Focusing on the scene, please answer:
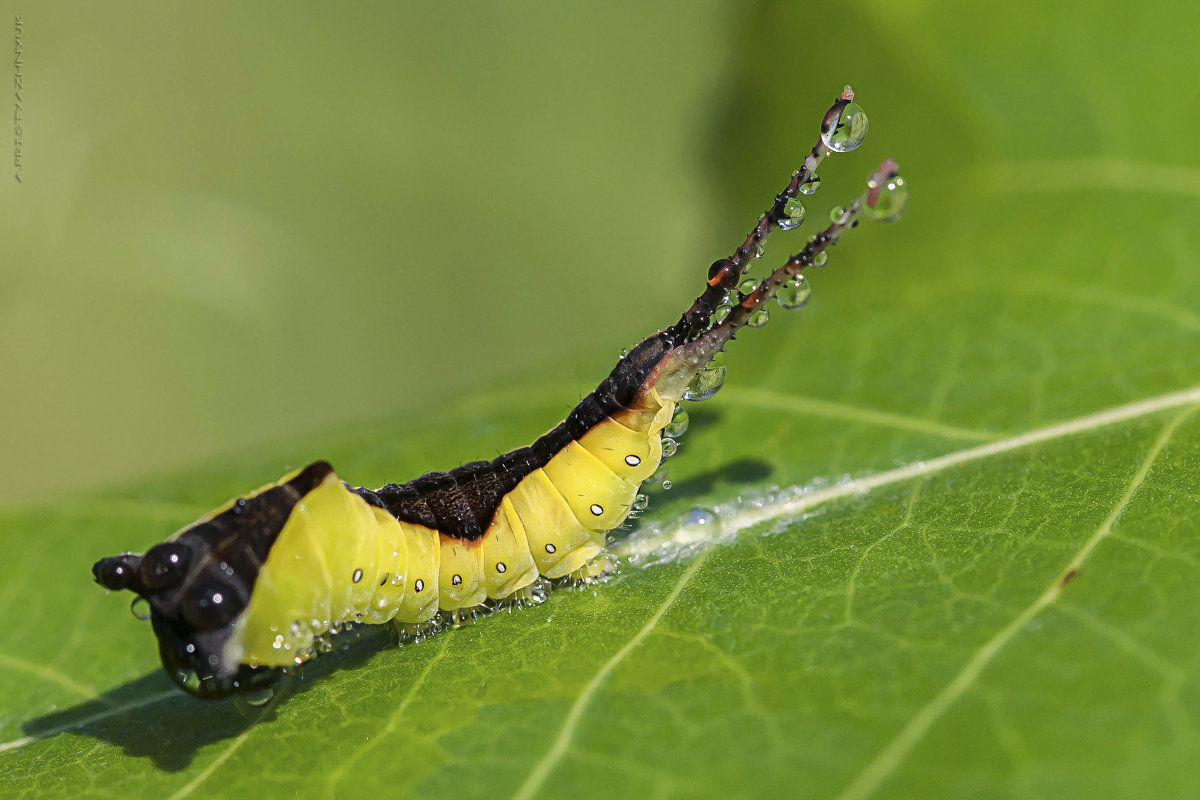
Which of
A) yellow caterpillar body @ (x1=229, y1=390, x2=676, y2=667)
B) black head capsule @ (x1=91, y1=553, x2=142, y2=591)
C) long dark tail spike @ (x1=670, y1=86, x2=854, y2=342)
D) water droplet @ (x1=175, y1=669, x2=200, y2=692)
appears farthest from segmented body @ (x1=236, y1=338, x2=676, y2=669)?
black head capsule @ (x1=91, y1=553, x2=142, y2=591)

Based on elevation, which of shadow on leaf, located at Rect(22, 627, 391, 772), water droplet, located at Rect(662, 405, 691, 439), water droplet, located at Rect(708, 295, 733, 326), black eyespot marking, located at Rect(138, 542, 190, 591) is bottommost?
shadow on leaf, located at Rect(22, 627, 391, 772)

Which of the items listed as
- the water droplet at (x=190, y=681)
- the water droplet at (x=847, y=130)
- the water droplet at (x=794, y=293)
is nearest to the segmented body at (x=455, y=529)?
the water droplet at (x=190, y=681)

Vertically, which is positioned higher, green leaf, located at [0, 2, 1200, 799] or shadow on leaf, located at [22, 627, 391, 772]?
green leaf, located at [0, 2, 1200, 799]

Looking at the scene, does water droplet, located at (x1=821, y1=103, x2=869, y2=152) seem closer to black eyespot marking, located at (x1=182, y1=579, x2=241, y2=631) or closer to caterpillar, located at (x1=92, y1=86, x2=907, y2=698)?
caterpillar, located at (x1=92, y1=86, x2=907, y2=698)

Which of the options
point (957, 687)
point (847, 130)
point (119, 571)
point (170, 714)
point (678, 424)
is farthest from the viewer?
point (678, 424)

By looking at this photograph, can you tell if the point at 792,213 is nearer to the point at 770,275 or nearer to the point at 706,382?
the point at 770,275

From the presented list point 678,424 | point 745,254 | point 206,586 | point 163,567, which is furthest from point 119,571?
point 745,254
